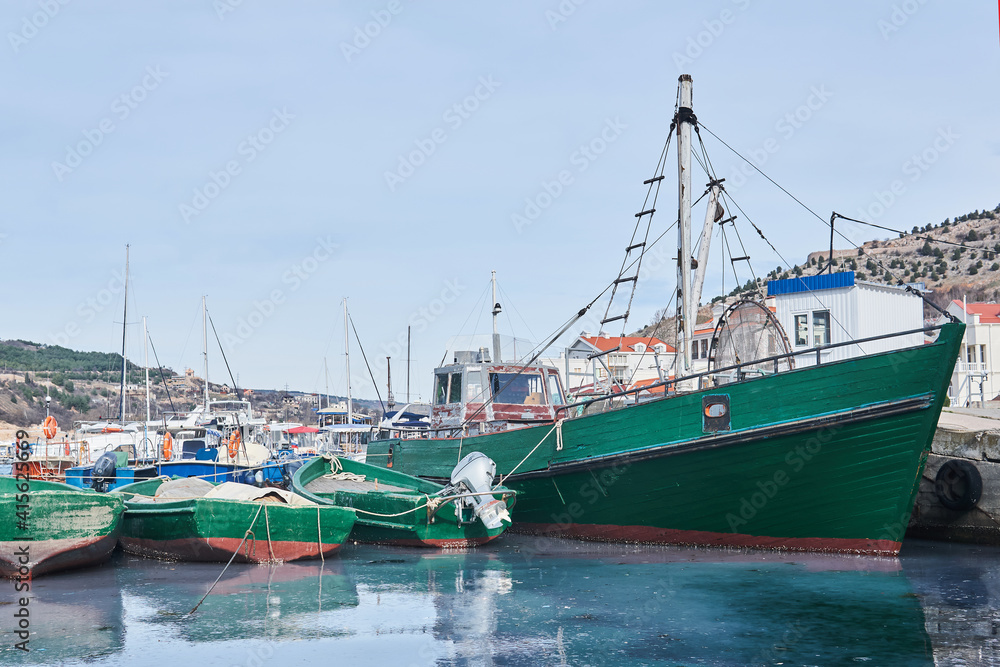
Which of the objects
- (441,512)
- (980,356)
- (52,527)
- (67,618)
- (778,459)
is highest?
(980,356)

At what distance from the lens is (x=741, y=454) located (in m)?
12.4

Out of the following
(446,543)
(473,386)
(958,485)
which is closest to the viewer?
(958,485)

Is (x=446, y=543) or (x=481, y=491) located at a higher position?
(x=481, y=491)

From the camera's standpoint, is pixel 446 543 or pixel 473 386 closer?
pixel 446 543

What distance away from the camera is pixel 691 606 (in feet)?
30.5

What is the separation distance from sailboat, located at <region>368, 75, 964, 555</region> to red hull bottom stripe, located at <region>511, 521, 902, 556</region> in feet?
0.07

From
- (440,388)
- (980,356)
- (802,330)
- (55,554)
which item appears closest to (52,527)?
(55,554)

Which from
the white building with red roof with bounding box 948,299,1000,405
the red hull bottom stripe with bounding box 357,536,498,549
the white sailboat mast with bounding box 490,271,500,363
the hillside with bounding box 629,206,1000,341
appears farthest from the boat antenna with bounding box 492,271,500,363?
the hillside with bounding box 629,206,1000,341

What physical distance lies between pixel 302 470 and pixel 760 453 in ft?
32.9

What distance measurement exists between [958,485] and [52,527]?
1391 centimetres

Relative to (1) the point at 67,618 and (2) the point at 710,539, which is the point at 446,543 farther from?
(1) the point at 67,618

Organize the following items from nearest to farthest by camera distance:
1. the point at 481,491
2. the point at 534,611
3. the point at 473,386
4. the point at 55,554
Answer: the point at 534,611 < the point at 55,554 < the point at 481,491 < the point at 473,386

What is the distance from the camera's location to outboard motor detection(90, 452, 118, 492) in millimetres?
19375

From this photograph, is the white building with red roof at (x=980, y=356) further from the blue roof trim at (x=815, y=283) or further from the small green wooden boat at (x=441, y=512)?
the small green wooden boat at (x=441, y=512)
